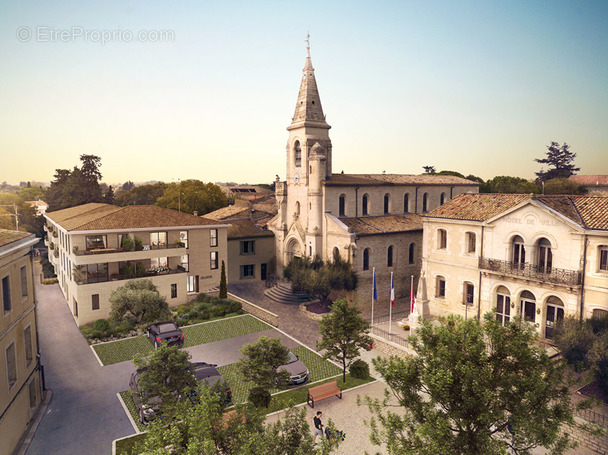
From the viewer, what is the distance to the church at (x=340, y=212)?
133 feet

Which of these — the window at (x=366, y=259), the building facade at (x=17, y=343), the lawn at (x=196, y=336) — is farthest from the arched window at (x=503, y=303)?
the building facade at (x=17, y=343)

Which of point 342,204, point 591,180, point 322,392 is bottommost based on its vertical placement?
point 322,392

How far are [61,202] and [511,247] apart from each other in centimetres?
7273

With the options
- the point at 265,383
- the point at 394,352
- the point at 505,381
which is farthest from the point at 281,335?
the point at 505,381

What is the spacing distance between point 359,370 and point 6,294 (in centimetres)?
1845

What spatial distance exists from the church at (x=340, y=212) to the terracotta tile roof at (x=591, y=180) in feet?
177

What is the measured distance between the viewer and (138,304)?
3089cm

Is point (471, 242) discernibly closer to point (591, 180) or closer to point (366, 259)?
point (366, 259)

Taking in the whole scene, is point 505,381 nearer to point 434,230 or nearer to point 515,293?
Answer: point 515,293

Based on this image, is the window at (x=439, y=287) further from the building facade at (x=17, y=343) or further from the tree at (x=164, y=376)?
the building facade at (x=17, y=343)

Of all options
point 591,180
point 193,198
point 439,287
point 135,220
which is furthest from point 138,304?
point 591,180

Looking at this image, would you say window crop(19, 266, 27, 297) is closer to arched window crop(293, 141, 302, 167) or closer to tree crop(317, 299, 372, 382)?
tree crop(317, 299, 372, 382)

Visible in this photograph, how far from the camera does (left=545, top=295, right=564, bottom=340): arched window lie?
85.1 ft

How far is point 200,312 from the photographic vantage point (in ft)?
115
